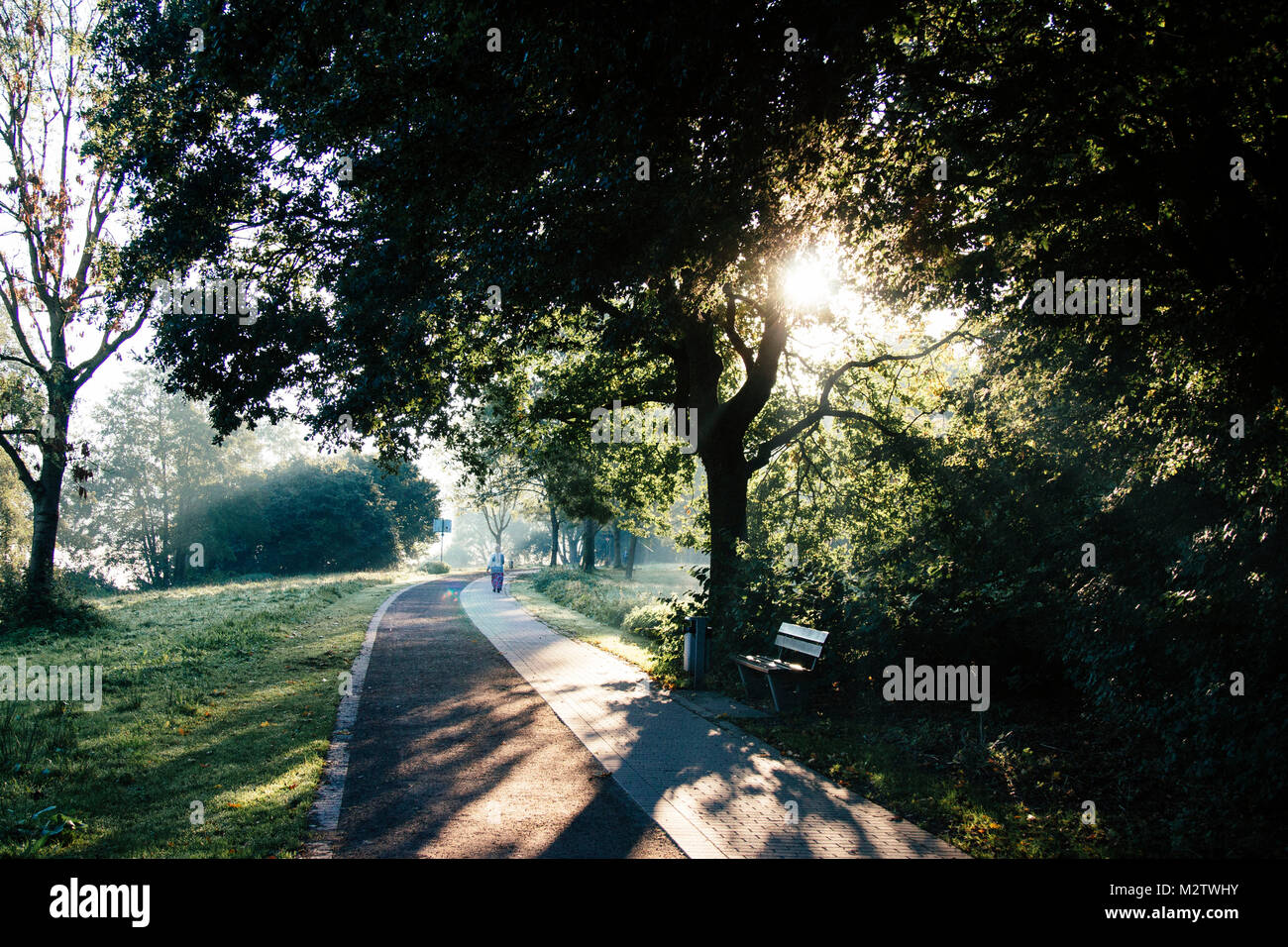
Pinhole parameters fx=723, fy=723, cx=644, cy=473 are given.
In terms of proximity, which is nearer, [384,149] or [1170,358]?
[1170,358]

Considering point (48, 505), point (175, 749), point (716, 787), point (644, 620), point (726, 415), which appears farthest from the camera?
point (48, 505)

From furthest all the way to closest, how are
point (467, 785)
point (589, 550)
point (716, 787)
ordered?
point (589, 550)
point (716, 787)
point (467, 785)

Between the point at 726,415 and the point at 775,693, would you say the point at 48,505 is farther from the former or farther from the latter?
the point at 775,693

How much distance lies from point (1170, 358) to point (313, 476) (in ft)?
176

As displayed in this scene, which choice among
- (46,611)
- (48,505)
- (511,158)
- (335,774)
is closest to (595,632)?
(335,774)

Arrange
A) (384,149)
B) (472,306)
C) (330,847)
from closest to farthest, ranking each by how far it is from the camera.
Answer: (330,847), (384,149), (472,306)

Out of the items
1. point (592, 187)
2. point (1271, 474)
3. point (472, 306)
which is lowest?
point (1271, 474)

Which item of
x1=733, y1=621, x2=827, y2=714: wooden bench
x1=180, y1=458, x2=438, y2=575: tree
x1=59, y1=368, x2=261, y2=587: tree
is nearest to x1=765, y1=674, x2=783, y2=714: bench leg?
x1=733, y1=621, x2=827, y2=714: wooden bench

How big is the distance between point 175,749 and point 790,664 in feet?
22.9

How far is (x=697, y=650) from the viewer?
35.8 feet

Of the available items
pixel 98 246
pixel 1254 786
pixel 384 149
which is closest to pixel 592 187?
pixel 384 149

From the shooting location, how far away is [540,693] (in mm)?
10242

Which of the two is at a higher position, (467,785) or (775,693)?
(467,785)
